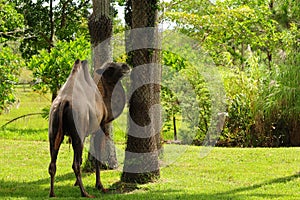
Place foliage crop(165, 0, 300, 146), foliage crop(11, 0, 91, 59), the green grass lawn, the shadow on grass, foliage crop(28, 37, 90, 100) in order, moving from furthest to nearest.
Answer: foliage crop(11, 0, 91, 59) → foliage crop(165, 0, 300, 146) → foliage crop(28, 37, 90, 100) → the green grass lawn → the shadow on grass

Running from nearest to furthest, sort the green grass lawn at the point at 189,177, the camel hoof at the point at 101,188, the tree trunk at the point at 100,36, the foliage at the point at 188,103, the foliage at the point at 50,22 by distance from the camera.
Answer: the green grass lawn at the point at 189,177 → the camel hoof at the point at 101,188 → the tree trunk at the point at 100,36 → the foliage at the point at 188,103 → the foliage at the point at 50,22

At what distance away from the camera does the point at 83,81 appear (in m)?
7.16

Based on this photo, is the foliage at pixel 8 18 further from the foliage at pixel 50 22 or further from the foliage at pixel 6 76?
the foliage at pixel 6 76

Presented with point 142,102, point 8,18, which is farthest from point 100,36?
point 8,18

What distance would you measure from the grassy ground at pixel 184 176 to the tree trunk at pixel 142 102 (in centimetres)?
29

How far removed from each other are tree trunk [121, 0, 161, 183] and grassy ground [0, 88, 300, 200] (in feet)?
0.96

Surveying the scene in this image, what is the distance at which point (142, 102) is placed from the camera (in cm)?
809

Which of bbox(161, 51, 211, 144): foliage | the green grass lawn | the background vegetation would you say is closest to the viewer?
the green grass lawn

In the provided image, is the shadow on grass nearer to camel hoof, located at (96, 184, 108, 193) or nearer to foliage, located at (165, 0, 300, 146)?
camel hoof, located at (96, 184, 108, 193)

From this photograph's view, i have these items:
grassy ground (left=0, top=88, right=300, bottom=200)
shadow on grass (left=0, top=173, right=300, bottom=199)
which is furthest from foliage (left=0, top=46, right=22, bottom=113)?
shadow on grass (left=0, top=173, right=300, bottom=199)

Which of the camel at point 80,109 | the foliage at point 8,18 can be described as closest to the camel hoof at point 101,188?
the camel at point 80,109

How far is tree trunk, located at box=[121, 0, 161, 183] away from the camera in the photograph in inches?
316

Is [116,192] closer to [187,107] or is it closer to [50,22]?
[187,107]

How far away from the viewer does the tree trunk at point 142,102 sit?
8.04 meters
